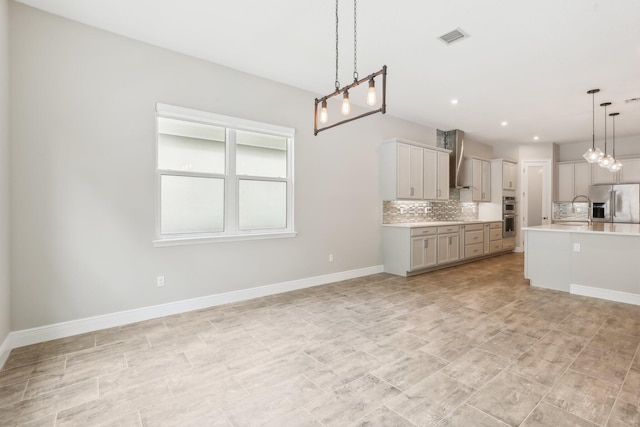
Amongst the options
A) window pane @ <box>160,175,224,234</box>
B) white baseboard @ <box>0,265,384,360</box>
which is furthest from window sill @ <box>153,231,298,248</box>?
white baseboard @ <box>0,265,384,360</box>

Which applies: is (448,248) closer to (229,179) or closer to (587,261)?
Answer: (587,261)

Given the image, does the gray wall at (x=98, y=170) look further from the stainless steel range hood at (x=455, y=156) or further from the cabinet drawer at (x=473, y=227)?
the stainless steel range hood at (x=455, y=156)

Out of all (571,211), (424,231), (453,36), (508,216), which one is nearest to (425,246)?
(424,231)

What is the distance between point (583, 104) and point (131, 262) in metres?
7.20

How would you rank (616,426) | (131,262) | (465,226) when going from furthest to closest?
(465,226) < (131,262) < (616,426)

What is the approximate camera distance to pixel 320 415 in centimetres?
186

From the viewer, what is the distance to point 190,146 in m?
3.77

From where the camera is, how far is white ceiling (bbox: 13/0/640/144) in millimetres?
2779

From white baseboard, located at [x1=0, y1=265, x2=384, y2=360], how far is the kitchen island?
3.36 m

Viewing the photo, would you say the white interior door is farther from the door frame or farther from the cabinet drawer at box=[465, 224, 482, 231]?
the cabinet drawer at box=[465, 224, 482, 231]

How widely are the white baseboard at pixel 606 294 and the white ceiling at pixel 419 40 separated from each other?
9.48ft

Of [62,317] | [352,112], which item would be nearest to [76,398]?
[62,317]

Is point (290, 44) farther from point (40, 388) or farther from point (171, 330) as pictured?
point (40, 388)

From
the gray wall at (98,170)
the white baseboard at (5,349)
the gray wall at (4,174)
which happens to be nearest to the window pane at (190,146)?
the gray wall at (98,170)
